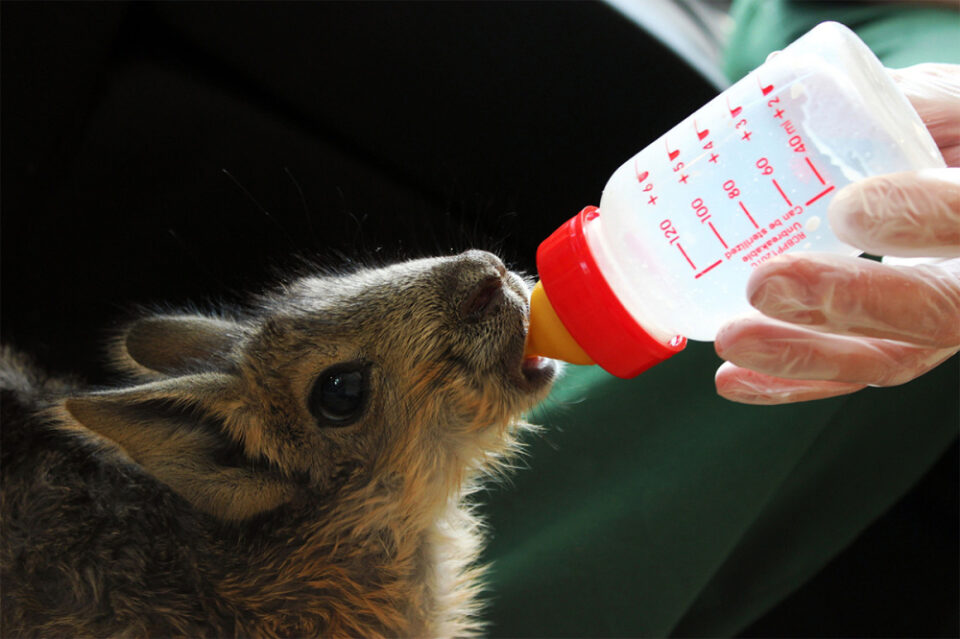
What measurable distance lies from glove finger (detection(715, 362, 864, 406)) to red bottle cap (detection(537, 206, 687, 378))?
0.70ft

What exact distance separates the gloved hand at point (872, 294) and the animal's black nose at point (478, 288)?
340 millimetres

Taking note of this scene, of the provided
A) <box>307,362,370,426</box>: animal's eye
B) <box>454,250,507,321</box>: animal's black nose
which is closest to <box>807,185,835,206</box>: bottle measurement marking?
<box>454,250,507,321</box>: animal's black nose

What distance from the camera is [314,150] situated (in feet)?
7.08

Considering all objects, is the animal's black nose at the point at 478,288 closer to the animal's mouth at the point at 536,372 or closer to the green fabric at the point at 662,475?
the animal's mouth at the point at 536,372

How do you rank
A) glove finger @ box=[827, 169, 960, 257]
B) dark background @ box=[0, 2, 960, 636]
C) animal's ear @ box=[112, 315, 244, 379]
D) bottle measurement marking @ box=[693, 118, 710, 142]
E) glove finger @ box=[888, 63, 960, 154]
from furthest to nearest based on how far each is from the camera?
dark background @ box=[0, 2, 960, 636]
animal's ear @ box=[112, 315, 244, 379]
glove finger @ box=[888, 63, 960, 154]
bottle measurement marking @ box=[693, 118, 710, 142]
glove finger @ box=[827, 169, 960, 257]

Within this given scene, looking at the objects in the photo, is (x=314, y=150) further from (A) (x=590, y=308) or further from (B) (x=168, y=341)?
(A) (x=590, y=308)

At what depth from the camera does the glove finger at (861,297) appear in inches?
33.9

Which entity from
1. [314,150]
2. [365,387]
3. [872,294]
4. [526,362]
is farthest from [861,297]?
[314,150]

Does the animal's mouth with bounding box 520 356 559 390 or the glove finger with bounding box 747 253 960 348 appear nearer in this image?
the glove finger with bounding box 747 253 960 348

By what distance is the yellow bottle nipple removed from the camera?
3.36ft

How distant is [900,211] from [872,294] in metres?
0.11

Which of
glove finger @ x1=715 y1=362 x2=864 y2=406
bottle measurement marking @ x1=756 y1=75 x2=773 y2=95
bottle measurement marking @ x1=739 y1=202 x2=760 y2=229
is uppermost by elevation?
bottle measurement marking @ x1=756 y1=75 x2=773 y2=95

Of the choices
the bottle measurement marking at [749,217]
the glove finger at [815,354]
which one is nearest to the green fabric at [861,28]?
the glove finger at [815,354]

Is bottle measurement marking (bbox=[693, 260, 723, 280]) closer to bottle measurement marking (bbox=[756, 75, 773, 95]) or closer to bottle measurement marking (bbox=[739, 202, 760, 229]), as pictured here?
bottle measurement marking (bbox=[739, 202, 760, 229])
